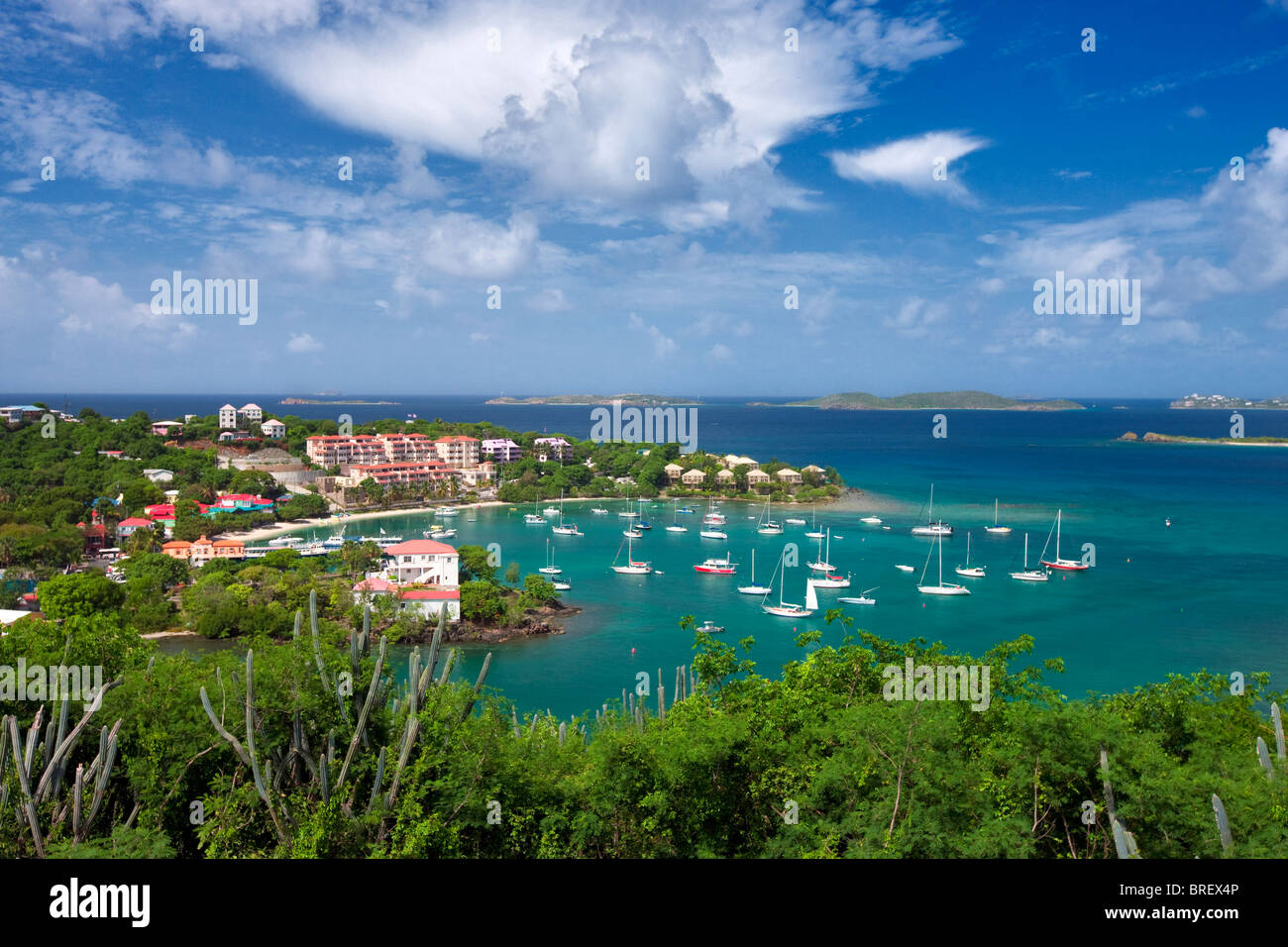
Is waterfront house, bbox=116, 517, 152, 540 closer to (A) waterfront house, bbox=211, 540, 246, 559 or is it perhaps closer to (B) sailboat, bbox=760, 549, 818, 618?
(A) waterfront house, bbox=211, 540, 246, 559

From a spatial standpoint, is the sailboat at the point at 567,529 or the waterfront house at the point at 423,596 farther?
the sailboat at the point at 567,529

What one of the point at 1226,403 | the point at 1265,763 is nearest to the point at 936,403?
the point at 1226,403
